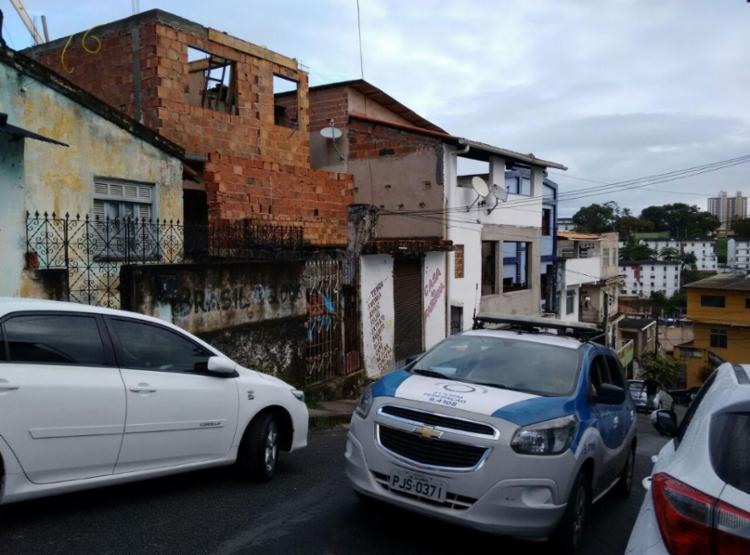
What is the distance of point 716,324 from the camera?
39.7 m

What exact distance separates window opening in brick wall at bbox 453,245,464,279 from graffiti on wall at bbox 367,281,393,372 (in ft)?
24.0

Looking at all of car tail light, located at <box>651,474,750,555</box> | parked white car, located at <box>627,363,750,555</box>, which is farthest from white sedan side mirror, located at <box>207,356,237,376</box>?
car tail light, located at <box>651,474,750,555</box>

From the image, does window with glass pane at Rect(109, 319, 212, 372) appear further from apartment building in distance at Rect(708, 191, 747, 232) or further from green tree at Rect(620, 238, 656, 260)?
apartment building in distance at Rect(708, 191, 747, 232)

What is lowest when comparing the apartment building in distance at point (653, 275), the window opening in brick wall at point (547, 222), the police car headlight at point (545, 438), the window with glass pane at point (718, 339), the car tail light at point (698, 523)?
the window with glass pane at point (718, 339)

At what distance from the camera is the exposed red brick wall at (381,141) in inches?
824

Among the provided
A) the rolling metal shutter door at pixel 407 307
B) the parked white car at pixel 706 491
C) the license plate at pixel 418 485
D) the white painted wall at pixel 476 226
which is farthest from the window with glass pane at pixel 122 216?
the white painted wall at pixel 476 226

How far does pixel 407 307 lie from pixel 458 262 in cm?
626

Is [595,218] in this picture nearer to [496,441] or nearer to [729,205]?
[729,205]

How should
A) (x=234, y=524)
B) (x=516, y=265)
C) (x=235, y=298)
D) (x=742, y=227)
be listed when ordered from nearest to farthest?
(x=234, y=524)
(x=235, y=298)
(x=516, y=265)
(x=742, y=227)

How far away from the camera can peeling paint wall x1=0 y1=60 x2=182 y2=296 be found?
9320 millimetres

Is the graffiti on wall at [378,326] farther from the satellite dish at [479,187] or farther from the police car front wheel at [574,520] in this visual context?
the satellite dish at [479,187]

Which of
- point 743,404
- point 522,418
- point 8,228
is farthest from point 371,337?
point 743,404

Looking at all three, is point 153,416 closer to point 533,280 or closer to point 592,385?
point 592,385

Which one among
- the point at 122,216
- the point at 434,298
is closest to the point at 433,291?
the point at 434,298
